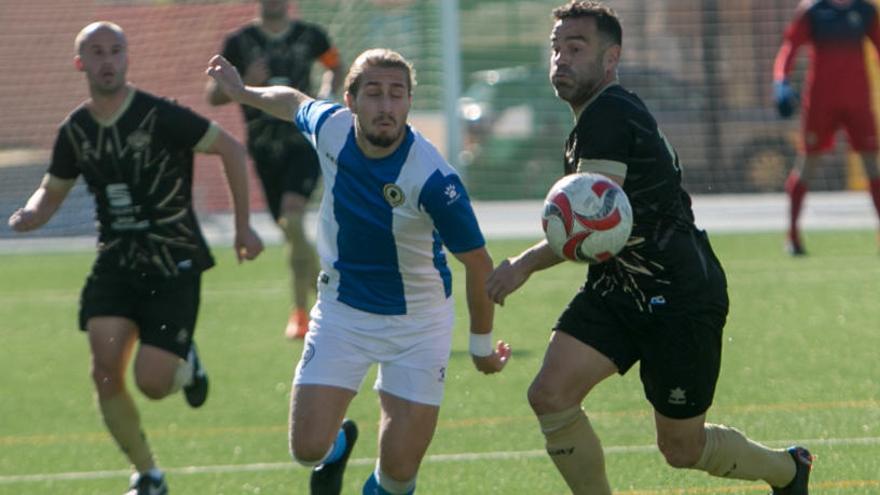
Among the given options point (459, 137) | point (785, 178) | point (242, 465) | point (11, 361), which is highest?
point (242, 465)

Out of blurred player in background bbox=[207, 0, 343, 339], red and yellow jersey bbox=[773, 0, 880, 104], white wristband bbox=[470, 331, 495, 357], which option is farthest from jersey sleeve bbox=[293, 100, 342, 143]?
red and yellow jersey bbox=[773, 0, 880, 104]

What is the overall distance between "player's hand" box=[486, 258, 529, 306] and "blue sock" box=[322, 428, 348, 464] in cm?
122

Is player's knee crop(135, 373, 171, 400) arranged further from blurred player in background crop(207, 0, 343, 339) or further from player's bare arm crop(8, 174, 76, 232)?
blurred player in background crop(207, 0, 343, 339)

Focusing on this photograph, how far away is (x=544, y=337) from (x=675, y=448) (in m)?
5.05

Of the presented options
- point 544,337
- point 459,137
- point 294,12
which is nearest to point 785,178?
point 459,137

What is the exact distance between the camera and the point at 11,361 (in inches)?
440

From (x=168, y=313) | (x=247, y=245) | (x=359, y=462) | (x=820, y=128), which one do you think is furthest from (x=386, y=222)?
(x=820, y=128)

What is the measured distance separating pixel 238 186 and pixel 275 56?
14.6 ft

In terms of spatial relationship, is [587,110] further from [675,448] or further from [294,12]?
[294,12]

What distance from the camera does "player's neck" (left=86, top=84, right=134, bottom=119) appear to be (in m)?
7.33

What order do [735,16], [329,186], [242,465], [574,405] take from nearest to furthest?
[574,405] → [329,186] → [242,465] → [735,16]

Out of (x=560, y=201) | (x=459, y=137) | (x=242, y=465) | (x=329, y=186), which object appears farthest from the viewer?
(x=459, y=137)

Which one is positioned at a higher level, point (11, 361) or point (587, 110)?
point (587, 110)

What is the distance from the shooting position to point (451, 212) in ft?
19.9
